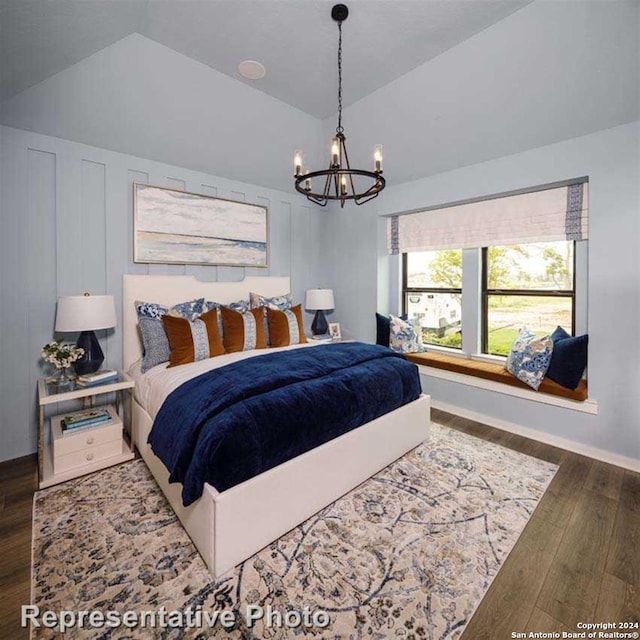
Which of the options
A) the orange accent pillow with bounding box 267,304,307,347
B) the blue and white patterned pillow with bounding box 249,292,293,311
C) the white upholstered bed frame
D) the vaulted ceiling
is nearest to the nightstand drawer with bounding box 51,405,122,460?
the white upholstered bed frame

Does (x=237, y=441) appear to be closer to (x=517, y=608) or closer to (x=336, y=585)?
(x=336, y=585)

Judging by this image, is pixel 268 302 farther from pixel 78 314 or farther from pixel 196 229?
pixel 78 314

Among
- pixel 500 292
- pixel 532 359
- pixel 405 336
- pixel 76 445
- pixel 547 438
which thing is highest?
pixel 500 292

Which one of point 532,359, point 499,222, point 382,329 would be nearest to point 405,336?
point 382,329

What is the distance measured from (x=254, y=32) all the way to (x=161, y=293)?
7.33 ft

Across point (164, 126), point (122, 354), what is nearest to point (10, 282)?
point (122, 354)

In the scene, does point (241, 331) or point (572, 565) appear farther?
point (241, 331)

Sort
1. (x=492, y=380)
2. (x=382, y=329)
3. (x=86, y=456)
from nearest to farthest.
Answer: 1. (x=86, y=456)
2. (x=492, y=380)
3. (x=382, y=329)

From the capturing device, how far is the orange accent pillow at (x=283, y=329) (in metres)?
3.26

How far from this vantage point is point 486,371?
321cm

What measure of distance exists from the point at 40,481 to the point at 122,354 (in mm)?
1117

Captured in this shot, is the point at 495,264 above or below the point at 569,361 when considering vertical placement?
above

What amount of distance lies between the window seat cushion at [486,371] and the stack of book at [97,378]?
294cm

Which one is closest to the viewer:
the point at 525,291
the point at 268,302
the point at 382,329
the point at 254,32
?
the point at 254,32
